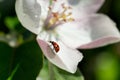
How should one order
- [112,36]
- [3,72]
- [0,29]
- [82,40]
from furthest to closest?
[0,29]
[82,40]
[112,36]
[3,72]

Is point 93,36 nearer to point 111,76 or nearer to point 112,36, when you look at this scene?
point 112,36

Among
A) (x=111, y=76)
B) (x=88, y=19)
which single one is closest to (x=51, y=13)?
(x=88, y=19)

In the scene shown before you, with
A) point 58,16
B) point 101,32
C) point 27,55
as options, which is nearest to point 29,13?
point 27,55

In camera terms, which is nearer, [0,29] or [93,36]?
[93,36]

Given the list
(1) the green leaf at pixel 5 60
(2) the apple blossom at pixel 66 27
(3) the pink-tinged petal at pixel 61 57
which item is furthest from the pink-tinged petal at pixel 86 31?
(1) the green leaf at pixel 5 60

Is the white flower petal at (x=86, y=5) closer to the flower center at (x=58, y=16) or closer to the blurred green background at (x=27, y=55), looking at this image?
the flower center at (x=58, y=16)

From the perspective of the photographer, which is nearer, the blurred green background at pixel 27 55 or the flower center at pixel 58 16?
the blurred green background at pixel 27 55

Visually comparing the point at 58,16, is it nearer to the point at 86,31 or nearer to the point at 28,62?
the point at 86,31
